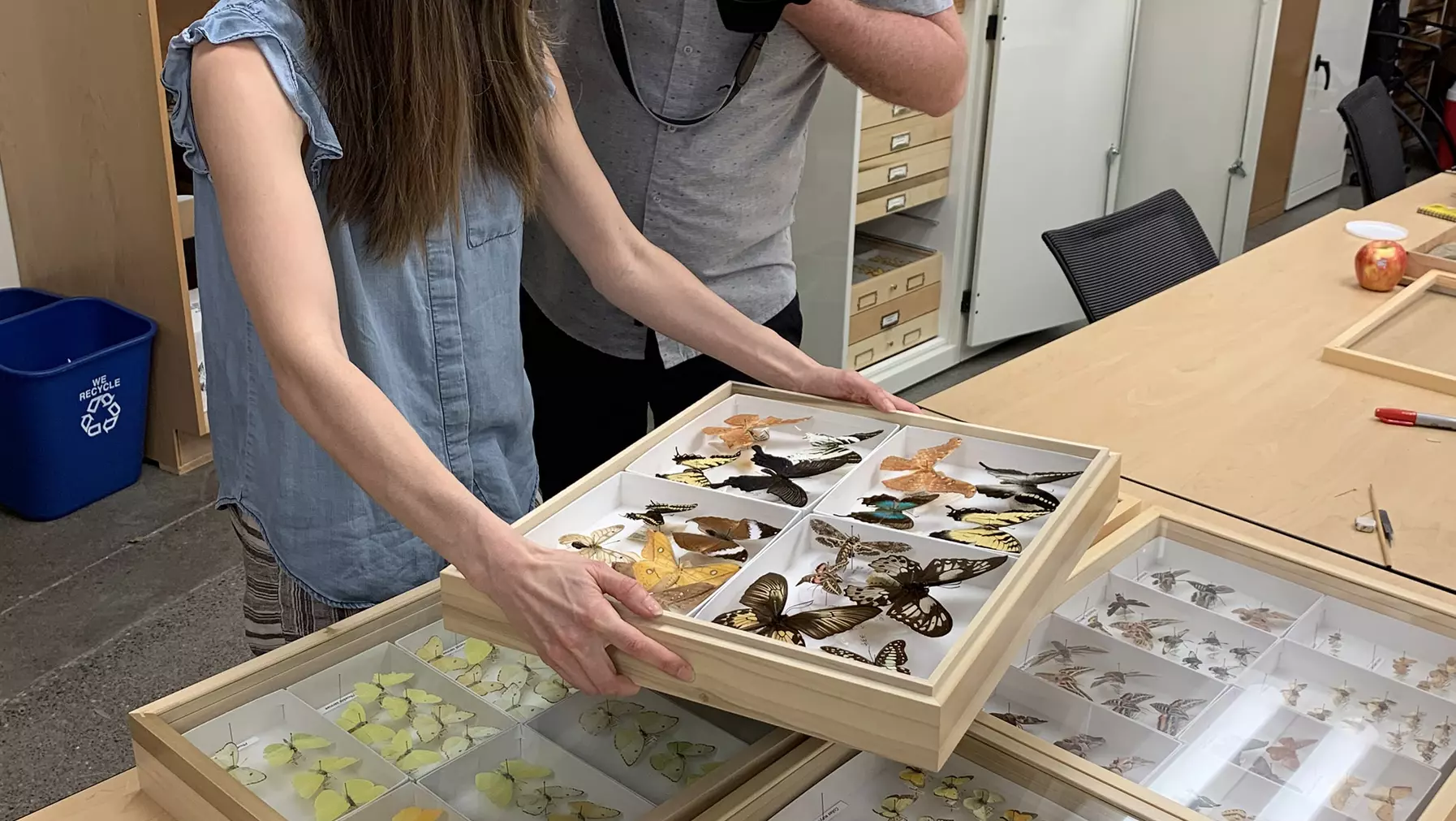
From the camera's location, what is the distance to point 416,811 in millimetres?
963

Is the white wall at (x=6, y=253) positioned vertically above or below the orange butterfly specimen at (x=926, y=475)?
below

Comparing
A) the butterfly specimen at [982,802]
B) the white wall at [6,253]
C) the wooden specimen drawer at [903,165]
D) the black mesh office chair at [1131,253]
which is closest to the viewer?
the butterfly specimen at [982,802]

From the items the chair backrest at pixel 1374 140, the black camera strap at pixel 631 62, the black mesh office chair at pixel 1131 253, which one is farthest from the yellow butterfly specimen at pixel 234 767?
the chair backrest at pixel 1374 140

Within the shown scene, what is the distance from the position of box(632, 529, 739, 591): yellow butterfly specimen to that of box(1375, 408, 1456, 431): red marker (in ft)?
3.98

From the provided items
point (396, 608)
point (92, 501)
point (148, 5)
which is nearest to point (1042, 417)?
point (396, 608)

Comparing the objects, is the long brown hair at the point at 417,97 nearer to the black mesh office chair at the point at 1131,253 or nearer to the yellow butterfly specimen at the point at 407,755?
the yellow butterfly specimen at the point at 407,755

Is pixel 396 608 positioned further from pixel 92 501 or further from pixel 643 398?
pixel 92 501

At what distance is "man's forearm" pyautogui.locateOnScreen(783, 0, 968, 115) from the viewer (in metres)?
1.58

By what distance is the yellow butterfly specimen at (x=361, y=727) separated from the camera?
1.03 metres

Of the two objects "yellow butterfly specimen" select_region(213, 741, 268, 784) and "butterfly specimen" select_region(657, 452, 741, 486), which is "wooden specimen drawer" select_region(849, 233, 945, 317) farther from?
"yellow butterfly specimen" select_region(213, 741, 268, 784)

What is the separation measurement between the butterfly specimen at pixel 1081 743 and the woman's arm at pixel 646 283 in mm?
374

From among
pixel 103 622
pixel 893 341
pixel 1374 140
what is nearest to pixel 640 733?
pixel 103 622

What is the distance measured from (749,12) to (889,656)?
2.64 feet

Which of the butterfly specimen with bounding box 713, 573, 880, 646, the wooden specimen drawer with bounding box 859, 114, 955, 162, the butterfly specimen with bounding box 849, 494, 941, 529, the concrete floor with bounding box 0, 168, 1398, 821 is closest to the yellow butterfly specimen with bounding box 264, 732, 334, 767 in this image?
the butterfly specimen with bounding box 713, 573, 880, 646
